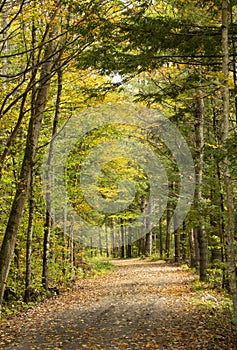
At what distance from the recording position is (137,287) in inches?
603

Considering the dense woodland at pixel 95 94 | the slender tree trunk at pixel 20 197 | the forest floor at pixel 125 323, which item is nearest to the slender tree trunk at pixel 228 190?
the dense woodland at pixel 95 94

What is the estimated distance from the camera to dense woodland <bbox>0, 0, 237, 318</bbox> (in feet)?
23.0

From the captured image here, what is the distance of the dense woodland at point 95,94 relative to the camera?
23.0ft

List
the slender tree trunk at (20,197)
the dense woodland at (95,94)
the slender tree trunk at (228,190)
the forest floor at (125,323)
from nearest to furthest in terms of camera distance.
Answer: the slender tree trunk at (228,190) → the dense woodland at (95,94) → the forest floor at (125,323) → the slender tree trunk at (20,197)

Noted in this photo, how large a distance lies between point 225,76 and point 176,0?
9.30 ft

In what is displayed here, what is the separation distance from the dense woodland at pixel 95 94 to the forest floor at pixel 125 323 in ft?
3.22

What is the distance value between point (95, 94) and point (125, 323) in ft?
17.7

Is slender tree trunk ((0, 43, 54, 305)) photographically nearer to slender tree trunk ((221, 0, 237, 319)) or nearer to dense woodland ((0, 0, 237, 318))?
dense woodland ((0, 0, 237, 318))

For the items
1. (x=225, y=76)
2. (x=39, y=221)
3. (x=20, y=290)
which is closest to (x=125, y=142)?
(x=39, y=221)

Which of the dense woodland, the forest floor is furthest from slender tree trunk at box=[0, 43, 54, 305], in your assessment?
the forest floor

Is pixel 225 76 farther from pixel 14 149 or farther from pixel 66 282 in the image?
pixel 66 282

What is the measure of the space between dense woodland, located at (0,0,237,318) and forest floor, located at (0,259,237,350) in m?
0.98

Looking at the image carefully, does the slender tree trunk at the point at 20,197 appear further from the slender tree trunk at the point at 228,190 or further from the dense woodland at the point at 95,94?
the slender tree trunk at the point at 228,190

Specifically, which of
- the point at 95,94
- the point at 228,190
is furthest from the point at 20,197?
the point at 228,190
